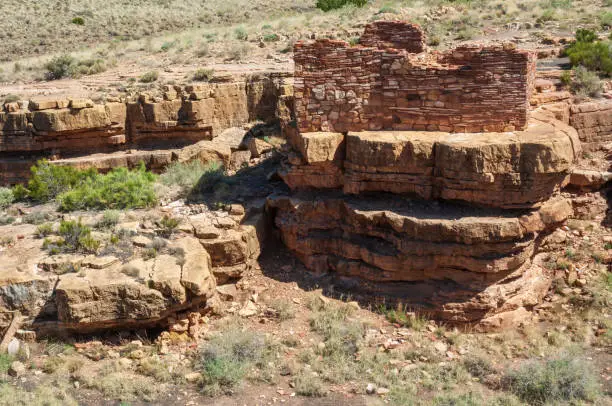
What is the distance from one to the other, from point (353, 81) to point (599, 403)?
5374 millimetres

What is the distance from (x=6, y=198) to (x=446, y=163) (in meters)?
8.23

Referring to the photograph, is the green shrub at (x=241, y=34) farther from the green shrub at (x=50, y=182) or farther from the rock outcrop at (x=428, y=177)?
the rock outcrop at (x=428, y=177)

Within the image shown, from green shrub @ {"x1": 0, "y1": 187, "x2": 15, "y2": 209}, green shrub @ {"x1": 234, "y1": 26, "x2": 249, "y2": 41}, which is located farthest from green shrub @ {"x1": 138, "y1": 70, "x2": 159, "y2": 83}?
green shrub @ {"x1": 0, "y1": 187, "x2": 15, "y2": 209}

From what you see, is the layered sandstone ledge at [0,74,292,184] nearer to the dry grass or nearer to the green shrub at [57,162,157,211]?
the dry grass

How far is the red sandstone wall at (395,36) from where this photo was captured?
34.7 ft

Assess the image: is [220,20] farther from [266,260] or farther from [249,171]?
[266,260]

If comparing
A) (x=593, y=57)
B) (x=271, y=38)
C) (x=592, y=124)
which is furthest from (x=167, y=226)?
(x=271, y=38)

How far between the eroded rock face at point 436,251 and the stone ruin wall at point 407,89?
1.26 m

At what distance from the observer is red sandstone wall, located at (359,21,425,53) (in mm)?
10578

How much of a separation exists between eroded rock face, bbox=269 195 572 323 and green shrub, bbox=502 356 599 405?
4.73 feet

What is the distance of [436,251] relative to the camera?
819 centimetres

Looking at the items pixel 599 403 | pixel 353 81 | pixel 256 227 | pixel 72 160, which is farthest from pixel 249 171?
pixel 599 403

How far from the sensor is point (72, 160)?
44.6 feet

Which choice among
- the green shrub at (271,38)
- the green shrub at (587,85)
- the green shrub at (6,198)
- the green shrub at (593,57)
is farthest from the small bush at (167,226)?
the green shrub at (271,38)
